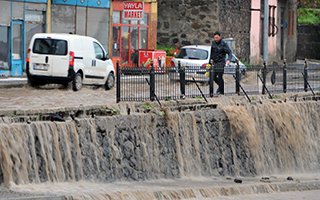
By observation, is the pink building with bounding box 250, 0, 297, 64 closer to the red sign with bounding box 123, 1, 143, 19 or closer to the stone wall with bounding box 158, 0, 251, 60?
the stone wall with bounding box 158, 0, 251, 60

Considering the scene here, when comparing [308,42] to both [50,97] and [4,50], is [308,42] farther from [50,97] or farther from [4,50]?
[50,97]

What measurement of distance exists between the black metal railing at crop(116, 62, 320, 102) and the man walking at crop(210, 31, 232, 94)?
0.19m

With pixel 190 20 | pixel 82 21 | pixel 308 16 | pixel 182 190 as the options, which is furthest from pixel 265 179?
pixel 308 16

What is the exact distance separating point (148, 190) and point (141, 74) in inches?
224

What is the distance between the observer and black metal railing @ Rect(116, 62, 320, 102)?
25828mm

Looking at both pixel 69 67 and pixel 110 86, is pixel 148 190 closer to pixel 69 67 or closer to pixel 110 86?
pixel 69 67

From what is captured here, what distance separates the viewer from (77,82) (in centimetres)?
3262

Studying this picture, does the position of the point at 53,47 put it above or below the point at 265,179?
above

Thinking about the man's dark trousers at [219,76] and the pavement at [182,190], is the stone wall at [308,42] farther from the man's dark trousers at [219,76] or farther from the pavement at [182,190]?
the pavement at [182,190]

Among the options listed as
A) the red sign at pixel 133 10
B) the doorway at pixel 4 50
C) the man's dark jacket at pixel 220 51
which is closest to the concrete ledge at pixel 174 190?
the man's dark jacket at pixel 220 51

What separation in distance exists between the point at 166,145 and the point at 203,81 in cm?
401

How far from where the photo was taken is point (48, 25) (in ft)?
136

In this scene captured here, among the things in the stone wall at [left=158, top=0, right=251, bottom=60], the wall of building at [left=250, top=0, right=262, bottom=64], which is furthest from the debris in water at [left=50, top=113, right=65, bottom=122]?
the wall of building at [left=250, top=0, right=262, bottom=64]

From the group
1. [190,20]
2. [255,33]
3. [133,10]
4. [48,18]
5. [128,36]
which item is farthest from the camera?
[255,33]
